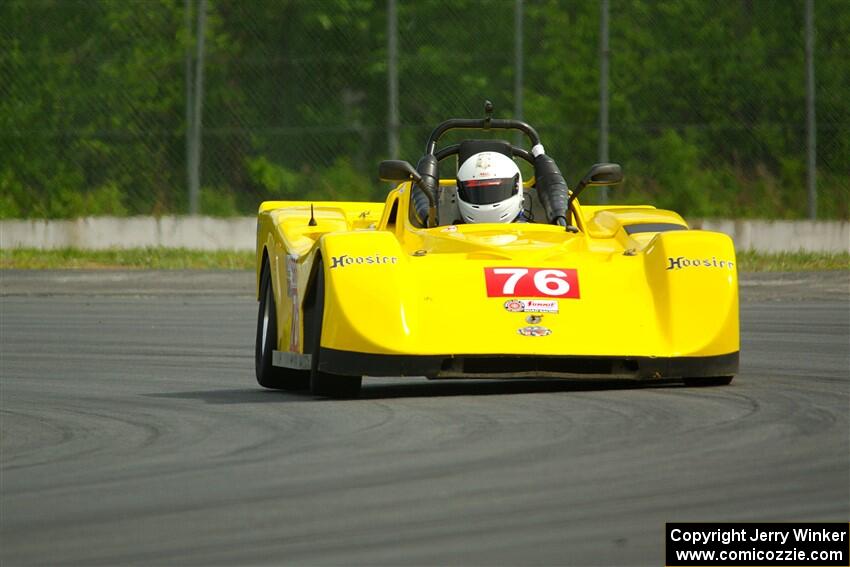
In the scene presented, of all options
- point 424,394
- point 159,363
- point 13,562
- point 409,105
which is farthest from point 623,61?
point 13,562

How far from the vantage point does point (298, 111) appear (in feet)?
78.7

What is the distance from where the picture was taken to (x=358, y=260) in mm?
9344

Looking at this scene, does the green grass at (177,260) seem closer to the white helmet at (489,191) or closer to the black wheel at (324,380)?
the white helmet at (489,191)

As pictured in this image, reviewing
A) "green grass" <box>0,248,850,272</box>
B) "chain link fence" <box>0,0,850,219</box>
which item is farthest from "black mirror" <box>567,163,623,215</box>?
"chain link fence" <box>0,0,850,219</box>

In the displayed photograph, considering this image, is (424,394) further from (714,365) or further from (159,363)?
(159,363)

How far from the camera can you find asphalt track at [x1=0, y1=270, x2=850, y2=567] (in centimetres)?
548

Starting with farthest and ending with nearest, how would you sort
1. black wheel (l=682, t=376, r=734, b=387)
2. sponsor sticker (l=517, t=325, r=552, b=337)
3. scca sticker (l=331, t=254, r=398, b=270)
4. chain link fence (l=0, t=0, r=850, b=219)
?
chain link fence (l=0, t=0, r=850, b=219) → black wheel (l=682, t=376, r=734, b=387) → scca sticker (l=331, t=254, r=398, b=270) → sponsor sticker (l=517, t=325, r=552, b=337)

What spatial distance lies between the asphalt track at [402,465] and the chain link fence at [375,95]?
11.9 meters

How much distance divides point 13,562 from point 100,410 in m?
3.83

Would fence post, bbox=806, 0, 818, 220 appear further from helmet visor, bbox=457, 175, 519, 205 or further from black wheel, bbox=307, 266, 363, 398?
black wheel, bbox=307, 266, 363, 398

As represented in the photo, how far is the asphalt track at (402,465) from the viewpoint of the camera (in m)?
5.48

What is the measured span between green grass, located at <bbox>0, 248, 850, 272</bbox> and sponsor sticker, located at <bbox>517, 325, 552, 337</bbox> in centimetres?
1144

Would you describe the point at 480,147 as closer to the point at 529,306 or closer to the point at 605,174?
the point at 605,174

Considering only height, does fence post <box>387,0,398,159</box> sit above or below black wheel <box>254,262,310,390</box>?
above
